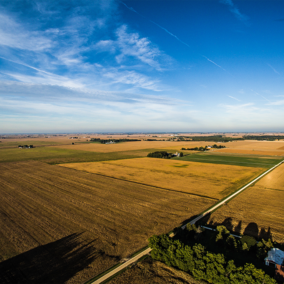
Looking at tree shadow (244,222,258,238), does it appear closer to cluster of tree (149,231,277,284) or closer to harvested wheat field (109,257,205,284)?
cluster of tree (149,231,277,284)

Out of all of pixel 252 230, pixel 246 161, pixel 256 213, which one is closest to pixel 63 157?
pixel 256 213

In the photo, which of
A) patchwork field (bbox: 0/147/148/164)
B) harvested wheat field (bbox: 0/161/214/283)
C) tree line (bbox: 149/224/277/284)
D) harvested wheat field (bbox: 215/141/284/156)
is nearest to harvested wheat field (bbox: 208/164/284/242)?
harvested wheat field (bbox: 0/161/214/283)

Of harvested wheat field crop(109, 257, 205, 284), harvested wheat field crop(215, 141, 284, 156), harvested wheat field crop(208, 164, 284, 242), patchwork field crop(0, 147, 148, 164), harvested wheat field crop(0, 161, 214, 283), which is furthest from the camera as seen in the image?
harvested wheat field crop(215, 141, 284, 156)

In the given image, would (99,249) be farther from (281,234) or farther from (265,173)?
(265,173)

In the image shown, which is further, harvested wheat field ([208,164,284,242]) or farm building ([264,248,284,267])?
harvested wheat field ([208,164,284,242])

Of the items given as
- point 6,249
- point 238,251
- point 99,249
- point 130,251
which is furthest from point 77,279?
point 238,251

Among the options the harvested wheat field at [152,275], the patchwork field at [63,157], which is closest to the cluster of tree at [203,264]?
the harvested wheat field at [152,275]

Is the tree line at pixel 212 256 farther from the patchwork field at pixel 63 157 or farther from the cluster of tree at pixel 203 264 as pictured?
the patchwork field at pixel 63 157
